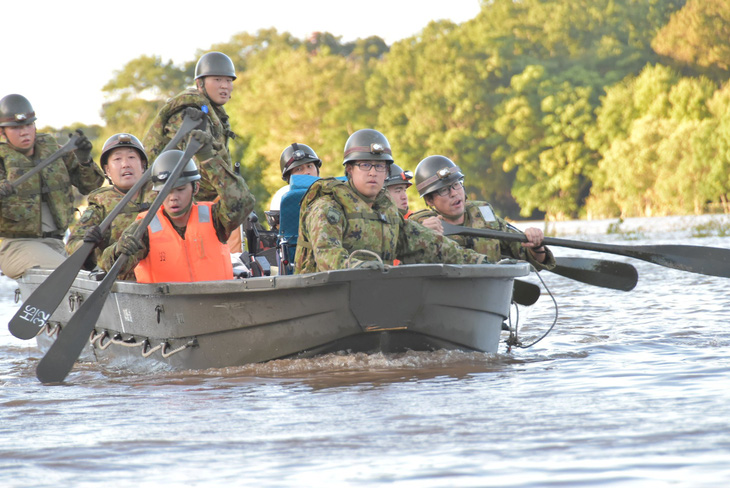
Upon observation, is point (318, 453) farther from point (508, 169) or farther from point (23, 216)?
point (508, 169)

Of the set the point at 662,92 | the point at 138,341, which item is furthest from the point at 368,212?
the point at 662,92

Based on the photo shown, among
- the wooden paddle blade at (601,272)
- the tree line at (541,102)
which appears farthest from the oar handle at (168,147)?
the tree line at (541,102)

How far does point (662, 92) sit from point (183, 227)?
146ft

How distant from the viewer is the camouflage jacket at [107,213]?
306 inches

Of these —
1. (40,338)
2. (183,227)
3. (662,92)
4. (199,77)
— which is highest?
(662,92)

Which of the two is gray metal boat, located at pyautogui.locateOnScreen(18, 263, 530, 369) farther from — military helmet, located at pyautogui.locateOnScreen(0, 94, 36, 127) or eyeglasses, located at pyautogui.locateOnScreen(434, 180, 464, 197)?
military helmet, located at pyautogui.locateOnScreen(0, 94, 36, 127)

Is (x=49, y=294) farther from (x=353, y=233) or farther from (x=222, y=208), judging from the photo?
(x=353, y=233)

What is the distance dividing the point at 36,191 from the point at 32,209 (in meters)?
0.15

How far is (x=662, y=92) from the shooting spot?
49.0 metres

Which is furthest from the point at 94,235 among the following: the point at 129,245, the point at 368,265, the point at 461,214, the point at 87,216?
the point at 461,214

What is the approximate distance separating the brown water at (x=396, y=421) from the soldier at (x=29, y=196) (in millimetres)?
1191

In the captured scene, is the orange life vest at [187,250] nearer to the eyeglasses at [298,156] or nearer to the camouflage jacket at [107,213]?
the camouflage jacket at [107,213]

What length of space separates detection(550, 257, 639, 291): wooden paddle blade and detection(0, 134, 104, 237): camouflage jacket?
157 inches

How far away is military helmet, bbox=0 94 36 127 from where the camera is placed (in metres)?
9.06
